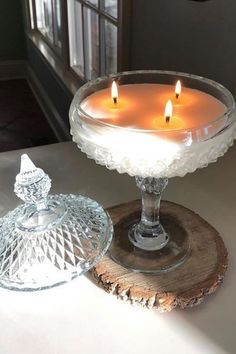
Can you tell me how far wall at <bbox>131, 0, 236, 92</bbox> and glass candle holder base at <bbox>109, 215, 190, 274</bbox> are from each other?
0.36m

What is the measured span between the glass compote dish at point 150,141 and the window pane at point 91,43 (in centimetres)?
105

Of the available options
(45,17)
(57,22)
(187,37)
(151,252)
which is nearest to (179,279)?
(151,252)

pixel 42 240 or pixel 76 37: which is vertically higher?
pixel 42 240

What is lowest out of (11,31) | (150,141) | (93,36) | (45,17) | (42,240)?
(11,31)

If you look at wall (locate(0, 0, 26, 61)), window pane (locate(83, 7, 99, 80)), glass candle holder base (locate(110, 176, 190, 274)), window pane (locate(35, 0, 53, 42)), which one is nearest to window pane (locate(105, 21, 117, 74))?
window pane (locate(83, 7, 99, 80))

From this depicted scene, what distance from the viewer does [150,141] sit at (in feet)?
1.41

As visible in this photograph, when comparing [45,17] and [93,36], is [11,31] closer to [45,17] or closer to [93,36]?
[45,17]

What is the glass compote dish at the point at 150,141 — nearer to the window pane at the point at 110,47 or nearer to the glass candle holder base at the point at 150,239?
the glass candle holder base at the point at 150,239

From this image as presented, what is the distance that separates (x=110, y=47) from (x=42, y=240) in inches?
41.2

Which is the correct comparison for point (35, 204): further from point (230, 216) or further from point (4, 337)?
point (230, 216)

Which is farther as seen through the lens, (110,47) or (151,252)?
(110,47)

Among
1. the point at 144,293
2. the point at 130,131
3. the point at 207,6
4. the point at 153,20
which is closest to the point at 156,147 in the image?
the point at 130,131

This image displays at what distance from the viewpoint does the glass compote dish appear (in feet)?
1.42

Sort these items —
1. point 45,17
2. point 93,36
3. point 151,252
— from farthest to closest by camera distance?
1. point 45,17
2. point 93,36
3. point 151,252
